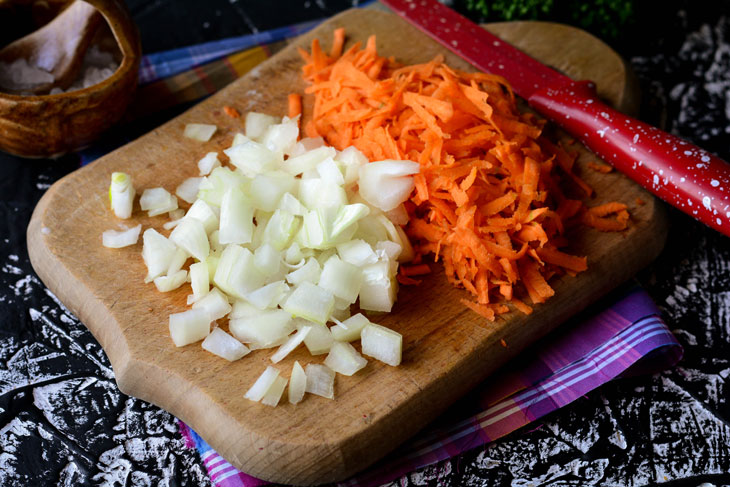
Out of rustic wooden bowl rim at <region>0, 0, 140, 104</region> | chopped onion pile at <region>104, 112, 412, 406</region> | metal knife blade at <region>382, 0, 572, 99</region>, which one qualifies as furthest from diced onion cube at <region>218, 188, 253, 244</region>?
metal knife blade at <region>382, 0, 572, 99</region>

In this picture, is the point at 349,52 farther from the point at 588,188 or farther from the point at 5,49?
the point at 5,49

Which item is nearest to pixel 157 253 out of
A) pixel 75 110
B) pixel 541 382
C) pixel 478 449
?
pixel 75 110

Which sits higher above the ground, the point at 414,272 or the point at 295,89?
the point at 295,89

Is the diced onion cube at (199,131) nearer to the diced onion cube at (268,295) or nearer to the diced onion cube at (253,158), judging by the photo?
the diced onion cube at (253,158)

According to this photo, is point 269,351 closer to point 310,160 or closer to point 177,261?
point 177,261

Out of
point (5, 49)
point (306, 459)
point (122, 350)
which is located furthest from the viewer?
point (5, 49)

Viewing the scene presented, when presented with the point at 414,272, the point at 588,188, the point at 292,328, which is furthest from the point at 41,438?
the point at 588,188

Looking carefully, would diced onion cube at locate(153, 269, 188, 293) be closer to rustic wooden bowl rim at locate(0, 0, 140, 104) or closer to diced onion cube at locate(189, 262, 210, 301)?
diced onion cube at locate(189, 262, 210, 301)
